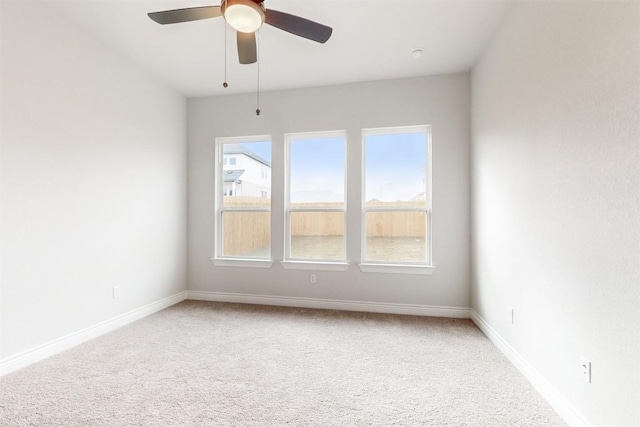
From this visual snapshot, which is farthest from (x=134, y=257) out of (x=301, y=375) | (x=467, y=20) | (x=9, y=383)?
(x=467, y=20)

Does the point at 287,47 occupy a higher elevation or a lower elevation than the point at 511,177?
higher

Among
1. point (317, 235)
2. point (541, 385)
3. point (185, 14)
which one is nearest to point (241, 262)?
point (317, 235)

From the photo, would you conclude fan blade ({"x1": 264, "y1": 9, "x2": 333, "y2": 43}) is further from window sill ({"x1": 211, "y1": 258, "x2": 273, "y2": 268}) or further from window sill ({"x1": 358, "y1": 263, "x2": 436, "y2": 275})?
window sill ({"x1": 211, "y1": 258, "x2": 273, "y2": 268})

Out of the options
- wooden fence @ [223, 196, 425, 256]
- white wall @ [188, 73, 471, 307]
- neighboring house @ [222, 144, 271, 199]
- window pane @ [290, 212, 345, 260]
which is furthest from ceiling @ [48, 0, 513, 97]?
window pane @ [290, 212, 345, 260]

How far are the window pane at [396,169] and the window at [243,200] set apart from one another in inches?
52.4

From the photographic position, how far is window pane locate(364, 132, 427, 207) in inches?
140

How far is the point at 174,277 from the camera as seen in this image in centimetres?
388

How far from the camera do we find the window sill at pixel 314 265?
12.0 ft

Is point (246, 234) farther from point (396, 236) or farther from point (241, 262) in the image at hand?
point (396, 236)

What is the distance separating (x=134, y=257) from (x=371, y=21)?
10.9 ft

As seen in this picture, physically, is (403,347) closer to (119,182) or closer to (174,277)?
(174,277)

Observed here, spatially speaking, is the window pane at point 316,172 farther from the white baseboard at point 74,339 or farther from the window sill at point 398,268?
the white baseboard at point 74,339

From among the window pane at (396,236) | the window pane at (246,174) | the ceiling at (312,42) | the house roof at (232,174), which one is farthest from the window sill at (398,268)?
the ceiling at (312,42)

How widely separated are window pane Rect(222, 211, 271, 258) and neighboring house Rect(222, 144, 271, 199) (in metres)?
0.29
